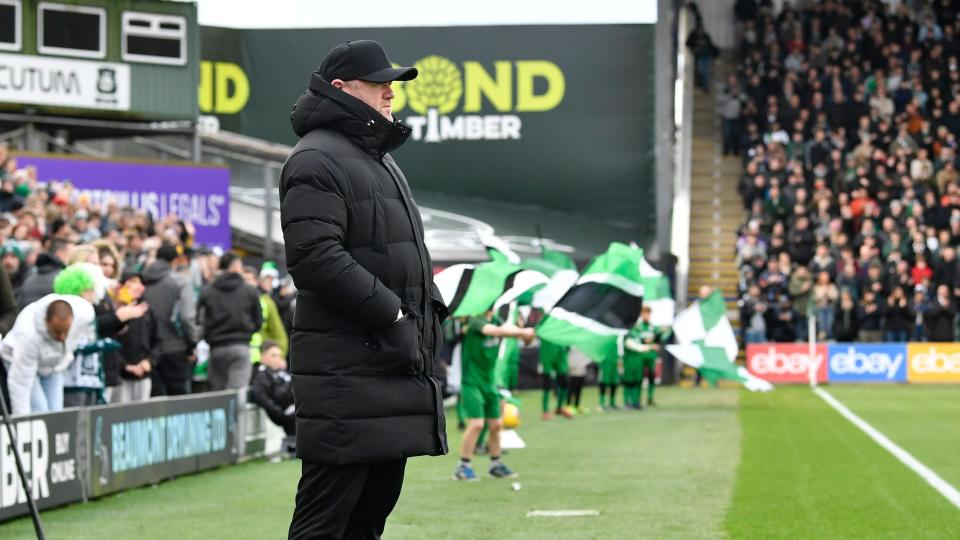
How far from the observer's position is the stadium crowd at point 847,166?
35406 millimetres

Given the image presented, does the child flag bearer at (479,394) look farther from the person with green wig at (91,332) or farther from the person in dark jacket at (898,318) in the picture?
the person in dark jacket at (898,318)

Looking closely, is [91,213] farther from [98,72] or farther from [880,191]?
[880,191]

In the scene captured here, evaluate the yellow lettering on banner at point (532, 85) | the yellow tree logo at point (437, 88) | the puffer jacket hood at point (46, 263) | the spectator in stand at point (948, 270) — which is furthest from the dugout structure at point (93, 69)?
the puffer jacket hood at point (46, 263)

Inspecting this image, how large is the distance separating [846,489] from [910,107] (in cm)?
2826

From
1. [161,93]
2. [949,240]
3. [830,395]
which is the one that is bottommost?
[830,395]

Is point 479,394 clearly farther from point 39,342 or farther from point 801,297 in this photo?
point 801,297

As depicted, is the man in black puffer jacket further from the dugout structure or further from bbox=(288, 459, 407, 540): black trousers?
the dugout structure

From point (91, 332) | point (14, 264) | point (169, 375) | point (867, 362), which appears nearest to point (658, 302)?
point (867, 362)

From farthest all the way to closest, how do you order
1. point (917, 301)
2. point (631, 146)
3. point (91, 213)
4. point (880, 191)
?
point (631, 146), point (880, 191), point (917, 301), point (91, 213)

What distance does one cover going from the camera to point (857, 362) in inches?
1394

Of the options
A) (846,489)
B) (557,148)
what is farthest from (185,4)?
(846,489)

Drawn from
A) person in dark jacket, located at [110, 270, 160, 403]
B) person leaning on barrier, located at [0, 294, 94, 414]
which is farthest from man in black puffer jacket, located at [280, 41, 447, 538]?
person in dark jacket, located at [110, 270, 160, 403]

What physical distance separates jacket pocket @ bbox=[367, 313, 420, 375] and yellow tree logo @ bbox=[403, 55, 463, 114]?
129ft

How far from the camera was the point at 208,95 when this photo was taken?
43.9 metres
